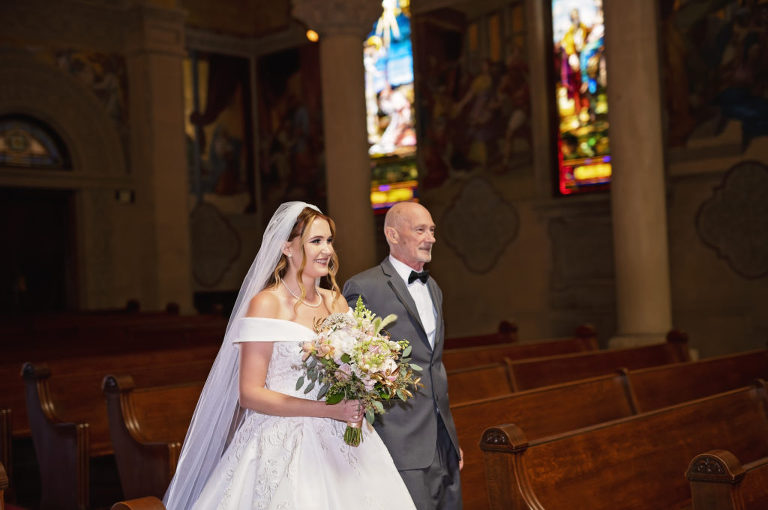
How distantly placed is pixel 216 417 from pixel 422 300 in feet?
2.79

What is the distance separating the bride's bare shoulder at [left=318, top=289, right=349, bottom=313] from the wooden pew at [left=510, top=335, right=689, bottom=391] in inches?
96.3

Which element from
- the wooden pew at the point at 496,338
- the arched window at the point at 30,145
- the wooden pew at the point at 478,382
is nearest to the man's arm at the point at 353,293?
the wooden pew at the point at 478,382

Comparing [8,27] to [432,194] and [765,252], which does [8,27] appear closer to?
[432,194]

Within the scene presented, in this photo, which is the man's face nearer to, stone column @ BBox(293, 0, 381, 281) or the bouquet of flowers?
the bouquet of flowers

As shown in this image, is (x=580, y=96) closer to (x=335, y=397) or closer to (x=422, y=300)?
(x=422, y=300)

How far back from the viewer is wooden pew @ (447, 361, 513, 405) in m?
4.88

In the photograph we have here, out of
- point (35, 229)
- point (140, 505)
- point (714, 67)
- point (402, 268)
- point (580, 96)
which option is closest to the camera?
point (140, 505)

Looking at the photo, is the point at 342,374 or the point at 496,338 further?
the point at 496,338

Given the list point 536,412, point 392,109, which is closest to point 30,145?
point 392,109

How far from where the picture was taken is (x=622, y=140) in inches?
305

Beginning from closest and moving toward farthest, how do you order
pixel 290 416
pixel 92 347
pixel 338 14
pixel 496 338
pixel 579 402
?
pixel 290 416 → pixel 579 402 → pixel 92 347 → pixel 496 338 → pixel 338 14

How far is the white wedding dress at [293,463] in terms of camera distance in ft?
8.96

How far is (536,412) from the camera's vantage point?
416 cm

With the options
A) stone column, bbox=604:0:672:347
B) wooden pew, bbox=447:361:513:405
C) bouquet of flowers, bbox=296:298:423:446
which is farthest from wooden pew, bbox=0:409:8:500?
stone column, bbox=604:0:672:347
